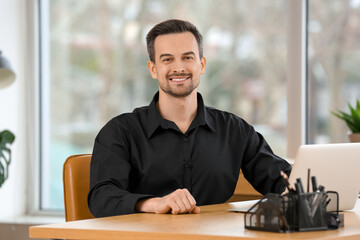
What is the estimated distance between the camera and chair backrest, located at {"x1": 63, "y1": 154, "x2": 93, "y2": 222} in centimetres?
209

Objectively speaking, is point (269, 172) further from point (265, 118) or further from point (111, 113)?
point (111, 113)

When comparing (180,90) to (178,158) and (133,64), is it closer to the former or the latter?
(178,158)

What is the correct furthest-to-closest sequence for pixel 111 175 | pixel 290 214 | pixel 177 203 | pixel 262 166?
pixel 262 166 < pixel 111 175 < pixel 177 203 < pixel 290 214

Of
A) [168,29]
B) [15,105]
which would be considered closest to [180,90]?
[168,29]

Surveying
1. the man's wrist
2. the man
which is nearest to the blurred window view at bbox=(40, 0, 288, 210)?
the man

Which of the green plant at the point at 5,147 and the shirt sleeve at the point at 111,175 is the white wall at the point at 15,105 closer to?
the green plant at the point at 5,147

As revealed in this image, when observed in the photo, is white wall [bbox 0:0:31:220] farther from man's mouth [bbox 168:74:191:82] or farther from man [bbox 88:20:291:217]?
man's mouth [bbox 168:74:191:82]

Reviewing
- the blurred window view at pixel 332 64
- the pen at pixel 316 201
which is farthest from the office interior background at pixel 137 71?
the pen at pixel 316 201

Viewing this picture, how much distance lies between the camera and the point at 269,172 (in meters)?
2.24

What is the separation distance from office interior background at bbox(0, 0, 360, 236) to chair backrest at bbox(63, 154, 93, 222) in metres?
2.18

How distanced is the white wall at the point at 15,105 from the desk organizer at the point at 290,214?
10.5 feet

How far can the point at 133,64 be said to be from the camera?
4461 millimetres

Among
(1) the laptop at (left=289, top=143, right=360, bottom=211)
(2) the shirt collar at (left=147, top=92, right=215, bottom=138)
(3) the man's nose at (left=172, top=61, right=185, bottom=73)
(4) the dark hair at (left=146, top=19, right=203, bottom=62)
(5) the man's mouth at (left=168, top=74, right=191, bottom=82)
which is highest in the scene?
(4) the dark hair at (left=146, top=19, right=203, bottom=62)

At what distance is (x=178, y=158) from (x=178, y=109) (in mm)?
190
